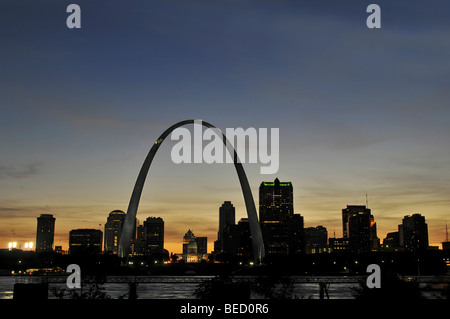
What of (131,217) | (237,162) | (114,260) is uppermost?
(237,162)

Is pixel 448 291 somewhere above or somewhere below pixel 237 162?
below

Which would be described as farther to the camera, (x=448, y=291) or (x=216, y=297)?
(x=448, y=291)

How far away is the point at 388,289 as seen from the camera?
1501 cm

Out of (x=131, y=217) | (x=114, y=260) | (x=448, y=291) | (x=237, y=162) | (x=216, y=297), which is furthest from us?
(x=114, y=260)
